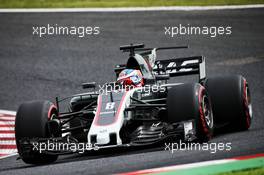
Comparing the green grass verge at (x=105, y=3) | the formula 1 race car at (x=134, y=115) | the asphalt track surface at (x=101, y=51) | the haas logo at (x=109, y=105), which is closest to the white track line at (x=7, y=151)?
the asphalt track surface at (x=101, y=51)

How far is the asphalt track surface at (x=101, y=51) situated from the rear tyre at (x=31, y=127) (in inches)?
13.5

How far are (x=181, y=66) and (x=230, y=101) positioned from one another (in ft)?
6.06

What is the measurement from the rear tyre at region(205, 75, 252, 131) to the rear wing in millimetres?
1247

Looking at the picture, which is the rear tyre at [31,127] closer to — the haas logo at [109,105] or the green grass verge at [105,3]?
the haas logo at [109,105]

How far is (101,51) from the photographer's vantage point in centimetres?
2080

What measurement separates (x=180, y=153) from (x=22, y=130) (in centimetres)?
225

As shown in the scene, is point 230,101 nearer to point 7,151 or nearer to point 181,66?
point 181,66

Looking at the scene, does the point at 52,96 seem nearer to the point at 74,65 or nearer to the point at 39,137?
the point at 74,65

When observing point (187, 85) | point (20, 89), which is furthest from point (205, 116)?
point (20, 89)

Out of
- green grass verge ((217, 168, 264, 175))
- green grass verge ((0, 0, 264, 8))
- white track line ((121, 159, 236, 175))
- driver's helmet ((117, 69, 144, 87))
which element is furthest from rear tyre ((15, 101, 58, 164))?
green grass verge ((0, 0, 264, 8))

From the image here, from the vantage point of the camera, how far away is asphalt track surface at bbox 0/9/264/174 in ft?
57.5

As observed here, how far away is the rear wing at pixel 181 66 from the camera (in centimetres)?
1438

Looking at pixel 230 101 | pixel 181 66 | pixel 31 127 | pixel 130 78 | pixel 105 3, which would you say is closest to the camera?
pixel 31 127

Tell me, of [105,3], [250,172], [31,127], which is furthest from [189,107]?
[105,3]
